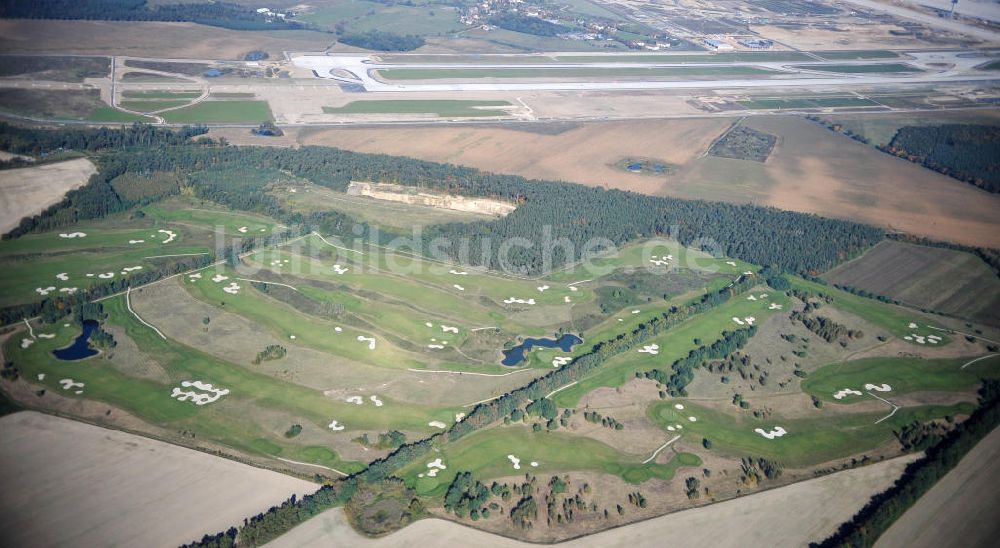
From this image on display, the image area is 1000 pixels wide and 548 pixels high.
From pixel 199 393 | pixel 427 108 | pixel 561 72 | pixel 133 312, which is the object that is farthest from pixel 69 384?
pixel 561 72

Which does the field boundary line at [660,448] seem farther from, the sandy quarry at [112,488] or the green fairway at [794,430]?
the sandy quarry at [112,488]

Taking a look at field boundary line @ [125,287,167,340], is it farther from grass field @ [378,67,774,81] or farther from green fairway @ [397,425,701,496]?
grass field @ [378,67,774,81]

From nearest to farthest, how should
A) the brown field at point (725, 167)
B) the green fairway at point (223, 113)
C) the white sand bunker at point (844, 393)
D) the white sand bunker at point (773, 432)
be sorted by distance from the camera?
the white sand bunker at point (773, 432) → the white sand bunker at point (844, 393) → the brown field at point (725, 167) → the green fairway at point (223, 113)

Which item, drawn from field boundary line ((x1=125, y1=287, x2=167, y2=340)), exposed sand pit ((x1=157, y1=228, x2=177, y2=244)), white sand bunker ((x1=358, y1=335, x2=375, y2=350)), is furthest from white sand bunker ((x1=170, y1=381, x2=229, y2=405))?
exposed sand pit ((x1=157, y1=228, x2=177, y2=244))

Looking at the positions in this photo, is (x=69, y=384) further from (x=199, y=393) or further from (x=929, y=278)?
(x=929, y=278)

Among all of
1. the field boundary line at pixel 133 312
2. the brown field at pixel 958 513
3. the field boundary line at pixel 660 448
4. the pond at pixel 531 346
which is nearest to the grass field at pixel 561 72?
the field boundary line at pixel 133 312

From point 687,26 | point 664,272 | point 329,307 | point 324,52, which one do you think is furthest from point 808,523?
point 687,26
